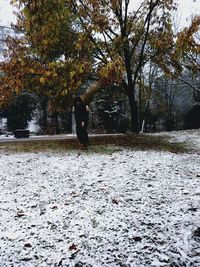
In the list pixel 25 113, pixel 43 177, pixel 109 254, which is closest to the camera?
pixel 109 254

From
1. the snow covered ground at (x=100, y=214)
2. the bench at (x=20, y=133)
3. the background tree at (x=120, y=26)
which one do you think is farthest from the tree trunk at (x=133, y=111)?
the bench at (x=20, y=133)

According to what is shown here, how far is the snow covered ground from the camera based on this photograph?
393 centimetres

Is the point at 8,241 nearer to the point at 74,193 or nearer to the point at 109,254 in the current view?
the point at 109,254

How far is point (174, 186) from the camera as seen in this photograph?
636cm

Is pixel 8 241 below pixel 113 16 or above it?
below

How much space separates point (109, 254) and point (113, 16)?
1321 centimetres

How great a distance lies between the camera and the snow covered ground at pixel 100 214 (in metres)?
3.93

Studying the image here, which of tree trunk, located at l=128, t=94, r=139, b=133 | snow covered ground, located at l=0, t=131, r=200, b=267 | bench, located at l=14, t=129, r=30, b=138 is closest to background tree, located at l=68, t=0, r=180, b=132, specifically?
tree trunk, located at l=128, t=94, r=139, b=133

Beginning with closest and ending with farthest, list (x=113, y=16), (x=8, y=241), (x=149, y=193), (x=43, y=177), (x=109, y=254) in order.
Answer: (x=109, y=254), (x=8, y=241), (x=149, y=193), (x=43, y=177), (x=113, y=16)

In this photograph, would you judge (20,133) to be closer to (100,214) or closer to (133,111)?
(133,111)

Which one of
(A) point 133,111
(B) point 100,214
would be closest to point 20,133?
(A) point 133,111

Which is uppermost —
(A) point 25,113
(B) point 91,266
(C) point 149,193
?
(A) point 25,113

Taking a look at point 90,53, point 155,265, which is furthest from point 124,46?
point 155,265

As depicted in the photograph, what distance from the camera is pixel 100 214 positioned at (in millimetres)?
5086
